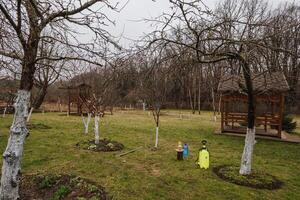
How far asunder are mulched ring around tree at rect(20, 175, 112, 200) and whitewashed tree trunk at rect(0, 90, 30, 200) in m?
1.30

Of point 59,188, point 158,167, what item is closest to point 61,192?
point 59,188

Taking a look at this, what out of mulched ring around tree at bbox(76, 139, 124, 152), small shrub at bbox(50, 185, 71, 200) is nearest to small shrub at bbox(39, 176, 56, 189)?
small shrub at bbox(50, 185, 71, 200)

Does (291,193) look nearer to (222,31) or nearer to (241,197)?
(241,197)

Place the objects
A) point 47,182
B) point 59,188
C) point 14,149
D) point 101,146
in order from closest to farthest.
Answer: point 14,149, point 59,188, point 47,182, point 101,146

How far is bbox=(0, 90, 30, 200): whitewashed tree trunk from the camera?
4612 mm

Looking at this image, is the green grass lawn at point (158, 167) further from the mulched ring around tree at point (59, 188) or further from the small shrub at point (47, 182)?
the small shrub at point (47, 182)

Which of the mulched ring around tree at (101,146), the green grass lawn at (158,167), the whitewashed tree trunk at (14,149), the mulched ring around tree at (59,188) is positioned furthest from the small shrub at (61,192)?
the mulched ring around tree at (101,146)

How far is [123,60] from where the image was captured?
5.65 metres

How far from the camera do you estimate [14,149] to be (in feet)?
15.1

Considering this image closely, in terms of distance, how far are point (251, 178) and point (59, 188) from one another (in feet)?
17.5

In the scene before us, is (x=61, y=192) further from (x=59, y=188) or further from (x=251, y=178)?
(x=251, y=178)

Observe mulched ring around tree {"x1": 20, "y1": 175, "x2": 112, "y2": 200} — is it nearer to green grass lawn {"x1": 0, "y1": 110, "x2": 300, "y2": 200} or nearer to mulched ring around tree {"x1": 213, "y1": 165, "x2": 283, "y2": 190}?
green grass lawn {"x1": 0, "y1": 110, "x2": 300, "y2": 200}

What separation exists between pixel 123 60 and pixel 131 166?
14.1ft

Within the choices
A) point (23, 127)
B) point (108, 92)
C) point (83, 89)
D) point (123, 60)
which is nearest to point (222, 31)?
point (123, 60)
